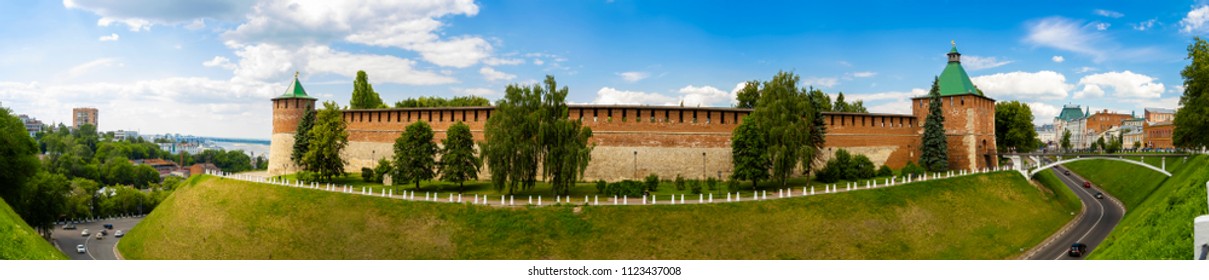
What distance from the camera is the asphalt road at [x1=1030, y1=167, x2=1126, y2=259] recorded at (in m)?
22.7

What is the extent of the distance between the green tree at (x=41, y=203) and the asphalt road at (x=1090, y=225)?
42791mm

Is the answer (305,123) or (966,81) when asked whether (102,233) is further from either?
(966,81)

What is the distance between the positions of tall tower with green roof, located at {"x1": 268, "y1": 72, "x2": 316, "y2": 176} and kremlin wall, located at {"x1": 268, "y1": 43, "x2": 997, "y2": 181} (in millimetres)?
60

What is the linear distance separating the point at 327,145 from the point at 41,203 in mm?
14880

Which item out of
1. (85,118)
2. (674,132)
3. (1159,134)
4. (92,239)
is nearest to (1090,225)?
(674,132)

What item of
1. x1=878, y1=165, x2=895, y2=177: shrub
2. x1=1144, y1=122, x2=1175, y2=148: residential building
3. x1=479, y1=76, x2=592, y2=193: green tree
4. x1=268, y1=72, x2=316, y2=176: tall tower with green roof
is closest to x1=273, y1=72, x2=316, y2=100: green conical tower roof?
x1=268, y1=72, x2=316, y2=176: tall tower with green roof

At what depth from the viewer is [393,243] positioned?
74.5ft

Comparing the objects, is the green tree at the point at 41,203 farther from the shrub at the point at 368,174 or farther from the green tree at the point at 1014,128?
the green tree at the point at 1014,128

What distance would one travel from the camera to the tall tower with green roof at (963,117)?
36875mm

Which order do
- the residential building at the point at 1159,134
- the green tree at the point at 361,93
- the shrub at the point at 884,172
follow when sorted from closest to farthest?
the shrub at the point at 884,172, the residential building at the point at 1159,134, the green tree at the point at 361,93

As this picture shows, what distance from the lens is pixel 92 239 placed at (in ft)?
128

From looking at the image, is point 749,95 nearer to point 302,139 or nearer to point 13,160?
point 302,139

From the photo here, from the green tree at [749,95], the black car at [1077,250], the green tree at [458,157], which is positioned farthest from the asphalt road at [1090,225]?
the green tree at [458,157]

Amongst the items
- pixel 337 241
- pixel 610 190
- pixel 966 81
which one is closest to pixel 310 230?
pixel 337 241
